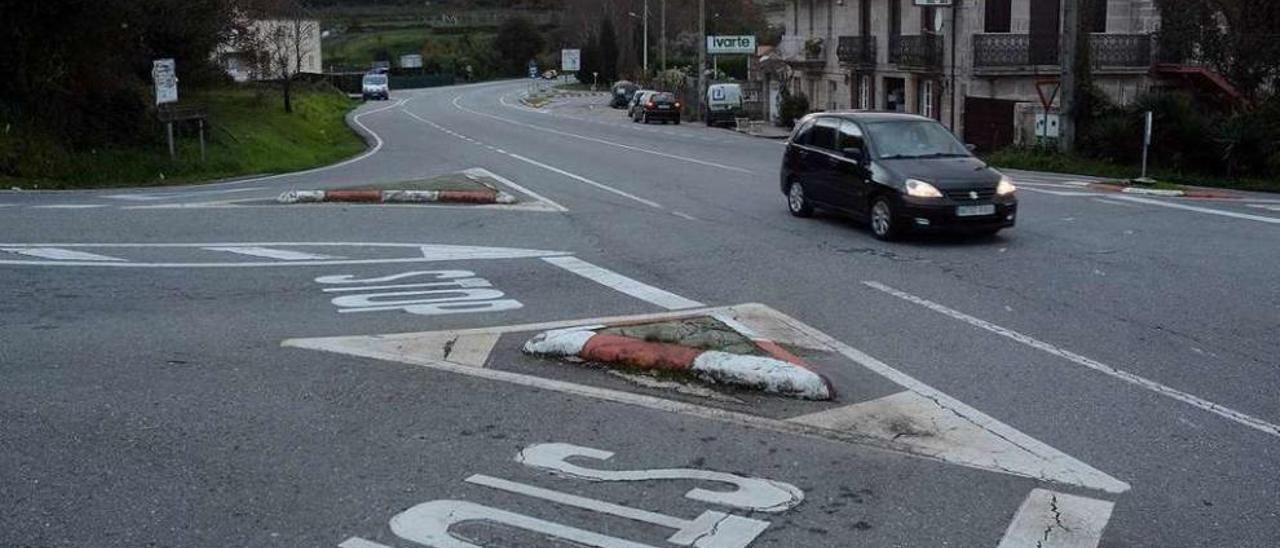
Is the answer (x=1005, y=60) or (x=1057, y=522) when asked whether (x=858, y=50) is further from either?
(x=1057, y=522)

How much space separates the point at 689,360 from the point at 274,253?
24.4ft

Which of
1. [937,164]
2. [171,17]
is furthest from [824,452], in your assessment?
[171,17]

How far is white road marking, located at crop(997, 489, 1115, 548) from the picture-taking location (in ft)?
18.7

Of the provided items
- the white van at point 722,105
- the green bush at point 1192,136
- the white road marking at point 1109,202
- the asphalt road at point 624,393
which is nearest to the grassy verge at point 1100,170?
the green bush at point 1192,136

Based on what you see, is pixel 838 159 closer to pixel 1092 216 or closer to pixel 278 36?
pixel 1092 216

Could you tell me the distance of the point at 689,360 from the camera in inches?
332

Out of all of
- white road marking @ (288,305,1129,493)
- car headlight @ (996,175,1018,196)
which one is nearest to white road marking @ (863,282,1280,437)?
white road marking @ (288,305,1129,493)

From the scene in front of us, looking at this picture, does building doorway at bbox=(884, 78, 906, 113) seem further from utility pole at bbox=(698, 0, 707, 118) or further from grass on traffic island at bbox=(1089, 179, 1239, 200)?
grass on traffic island at bbox=(1089, 179, 1239, 200)

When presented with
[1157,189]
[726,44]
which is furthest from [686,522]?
[726,44]

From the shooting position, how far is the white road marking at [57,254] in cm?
1376

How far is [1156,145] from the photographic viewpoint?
2661cm

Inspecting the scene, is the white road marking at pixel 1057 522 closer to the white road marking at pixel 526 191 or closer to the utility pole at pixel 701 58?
the white road marking at pixel 526 191

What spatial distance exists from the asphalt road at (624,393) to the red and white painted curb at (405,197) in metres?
3.16

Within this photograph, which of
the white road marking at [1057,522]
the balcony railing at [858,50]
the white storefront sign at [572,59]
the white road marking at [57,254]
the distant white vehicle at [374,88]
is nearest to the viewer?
the white road marking at [1057,522]
